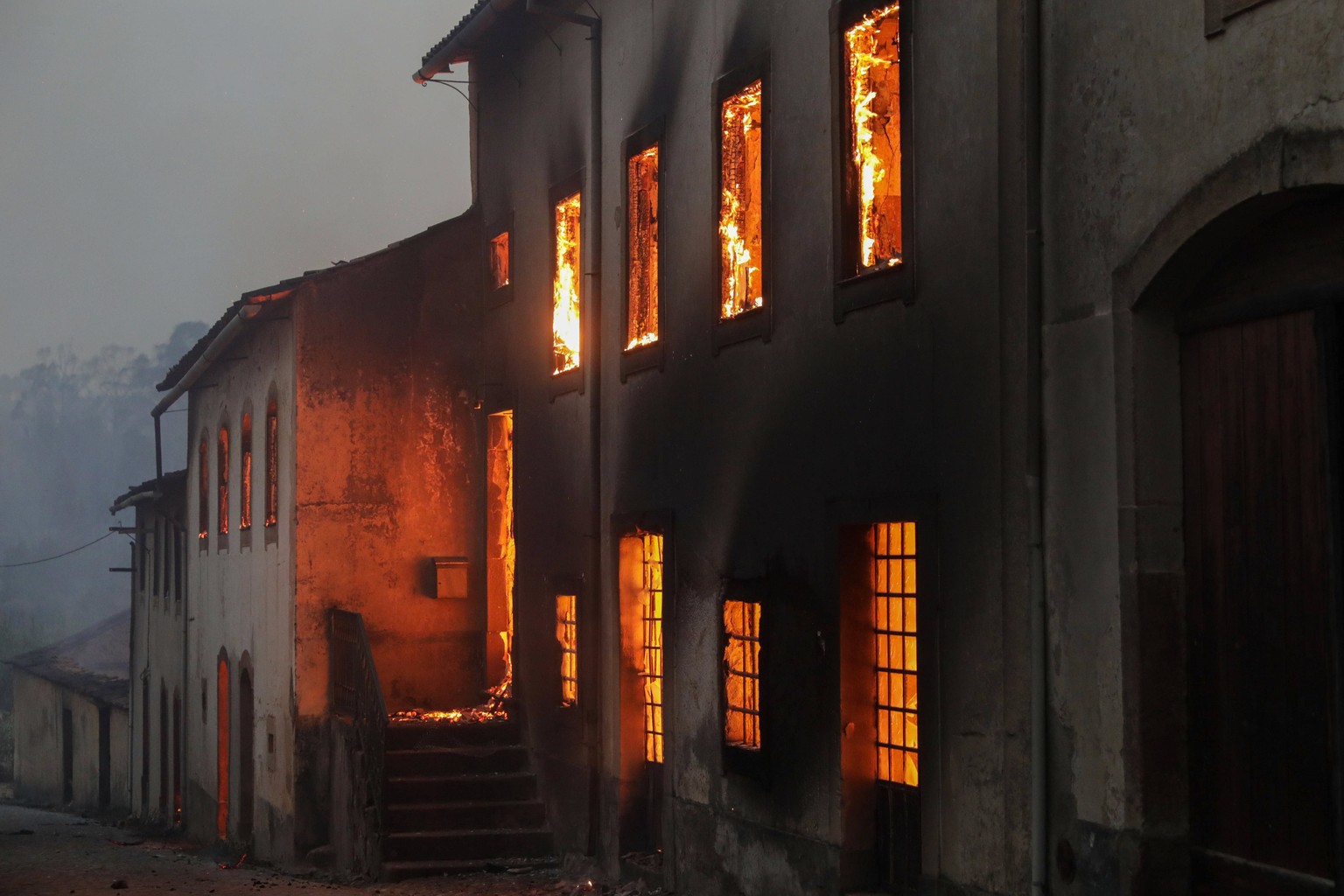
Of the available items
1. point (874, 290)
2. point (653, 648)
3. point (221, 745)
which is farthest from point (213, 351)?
point (874, 290)

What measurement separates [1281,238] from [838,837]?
477 centimetres

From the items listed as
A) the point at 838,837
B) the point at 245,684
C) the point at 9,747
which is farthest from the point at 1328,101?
the point at 9,747

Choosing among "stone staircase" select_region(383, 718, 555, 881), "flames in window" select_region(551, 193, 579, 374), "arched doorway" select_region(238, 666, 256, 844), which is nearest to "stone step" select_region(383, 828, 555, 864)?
"stone staircase" select_region(383, 718, 555, 881)

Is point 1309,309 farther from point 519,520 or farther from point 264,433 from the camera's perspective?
point 264,433

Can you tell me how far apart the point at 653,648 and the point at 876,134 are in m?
5.43

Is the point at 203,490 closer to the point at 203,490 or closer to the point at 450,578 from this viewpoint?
the point at 203,490

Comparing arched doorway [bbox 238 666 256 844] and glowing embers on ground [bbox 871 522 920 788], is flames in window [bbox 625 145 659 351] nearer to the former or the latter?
glowing embers on ground [bbox 871 522 920 788]

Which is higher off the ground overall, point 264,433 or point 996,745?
point 264,433

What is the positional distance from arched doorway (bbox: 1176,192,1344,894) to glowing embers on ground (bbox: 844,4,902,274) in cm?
282

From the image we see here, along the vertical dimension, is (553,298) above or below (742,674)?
above

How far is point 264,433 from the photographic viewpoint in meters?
19.2

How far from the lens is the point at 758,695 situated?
430 inches

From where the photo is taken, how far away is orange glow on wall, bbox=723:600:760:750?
1098cm

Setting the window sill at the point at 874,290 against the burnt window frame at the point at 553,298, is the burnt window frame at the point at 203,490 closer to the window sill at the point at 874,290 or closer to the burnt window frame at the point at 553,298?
the burnt window frame at the point at 553,298
